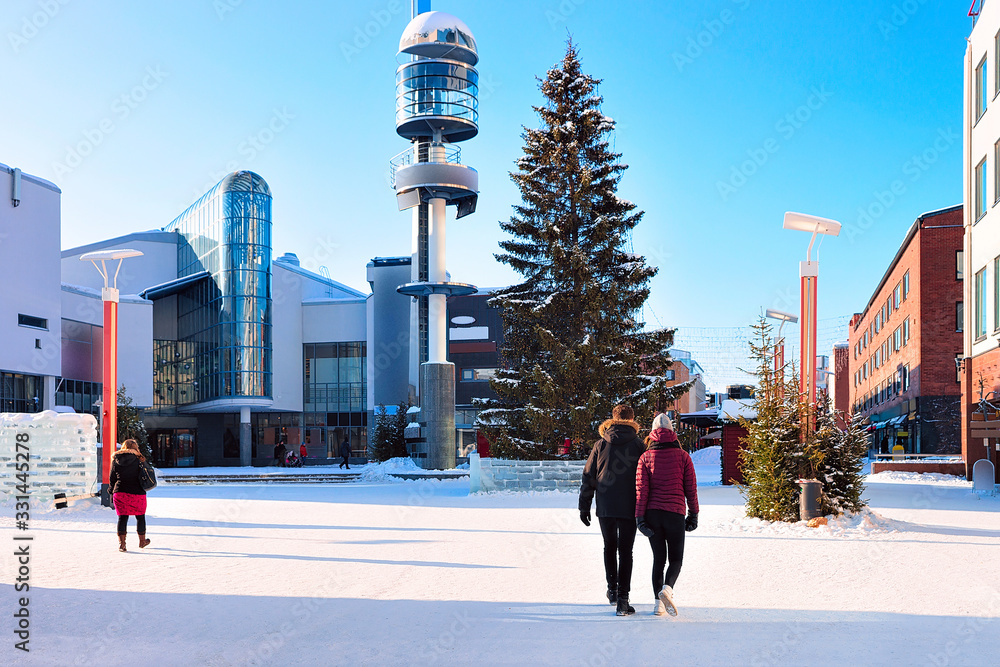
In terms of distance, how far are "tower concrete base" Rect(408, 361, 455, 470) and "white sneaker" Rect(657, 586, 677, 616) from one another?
2778 cm

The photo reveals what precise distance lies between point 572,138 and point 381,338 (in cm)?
3323

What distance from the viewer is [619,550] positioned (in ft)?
23.5

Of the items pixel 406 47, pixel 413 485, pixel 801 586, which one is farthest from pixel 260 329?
pixel 801 586

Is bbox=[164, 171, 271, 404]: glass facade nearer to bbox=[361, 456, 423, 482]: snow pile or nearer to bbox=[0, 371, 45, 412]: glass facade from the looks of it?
bbox=[0, 371, 45, 412]: glass facade

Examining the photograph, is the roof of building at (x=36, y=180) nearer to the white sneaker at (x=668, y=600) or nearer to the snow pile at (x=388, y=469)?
the snow pile at (x=388, y=469)

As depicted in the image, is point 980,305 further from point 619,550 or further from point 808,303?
point 619,550

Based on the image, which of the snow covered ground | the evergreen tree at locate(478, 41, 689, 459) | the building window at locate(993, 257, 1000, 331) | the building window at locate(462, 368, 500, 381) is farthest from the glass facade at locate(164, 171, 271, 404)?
the building window at locate(993, 257, 1000, 331)

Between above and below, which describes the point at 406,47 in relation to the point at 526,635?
above

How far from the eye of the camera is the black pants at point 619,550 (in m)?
7.04

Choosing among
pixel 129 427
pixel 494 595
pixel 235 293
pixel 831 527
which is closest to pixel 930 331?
pixel 831 527

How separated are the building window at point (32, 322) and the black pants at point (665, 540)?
1497 inches

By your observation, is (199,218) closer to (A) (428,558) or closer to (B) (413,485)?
(B) (413,485)

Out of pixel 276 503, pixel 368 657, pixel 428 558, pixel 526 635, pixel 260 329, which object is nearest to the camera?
pixel 368 657

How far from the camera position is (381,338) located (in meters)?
56.2
